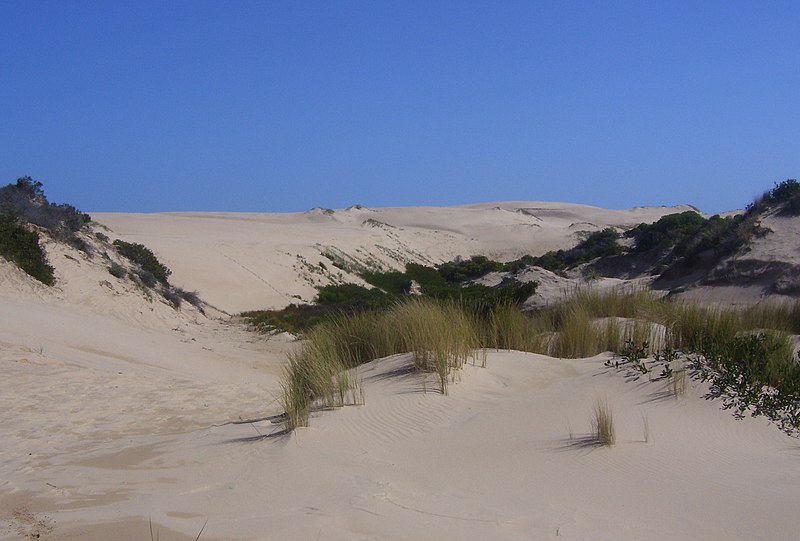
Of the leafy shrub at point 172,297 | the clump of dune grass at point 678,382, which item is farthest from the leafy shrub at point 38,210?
the clump of dune grass at point 678,382

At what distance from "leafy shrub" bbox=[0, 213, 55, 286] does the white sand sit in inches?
265

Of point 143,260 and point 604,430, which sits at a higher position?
point 143,260

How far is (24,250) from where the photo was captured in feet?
52.9

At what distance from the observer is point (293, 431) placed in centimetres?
590

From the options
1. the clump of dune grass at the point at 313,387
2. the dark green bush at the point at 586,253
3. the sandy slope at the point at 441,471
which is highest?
the dark green bush at the point at 586,253

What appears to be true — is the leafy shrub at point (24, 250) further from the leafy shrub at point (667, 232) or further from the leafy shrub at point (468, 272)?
the leafy shrub at point (468, 272)

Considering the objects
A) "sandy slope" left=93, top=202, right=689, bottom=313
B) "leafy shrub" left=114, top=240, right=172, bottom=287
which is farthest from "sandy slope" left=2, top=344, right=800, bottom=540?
"sandy slope" left=93, top=202, right=689, bottom=313

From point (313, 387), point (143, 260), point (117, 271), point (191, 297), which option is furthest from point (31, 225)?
point (313, 387)

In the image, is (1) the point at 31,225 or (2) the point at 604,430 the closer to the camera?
(2) the point at 604,430

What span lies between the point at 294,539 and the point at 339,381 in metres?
3.04

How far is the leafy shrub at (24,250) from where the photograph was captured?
51.5 ft

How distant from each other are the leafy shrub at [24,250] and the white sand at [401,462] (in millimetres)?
6744

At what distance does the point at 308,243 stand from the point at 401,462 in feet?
118

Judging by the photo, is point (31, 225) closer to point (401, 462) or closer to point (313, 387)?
point (313, 387)
